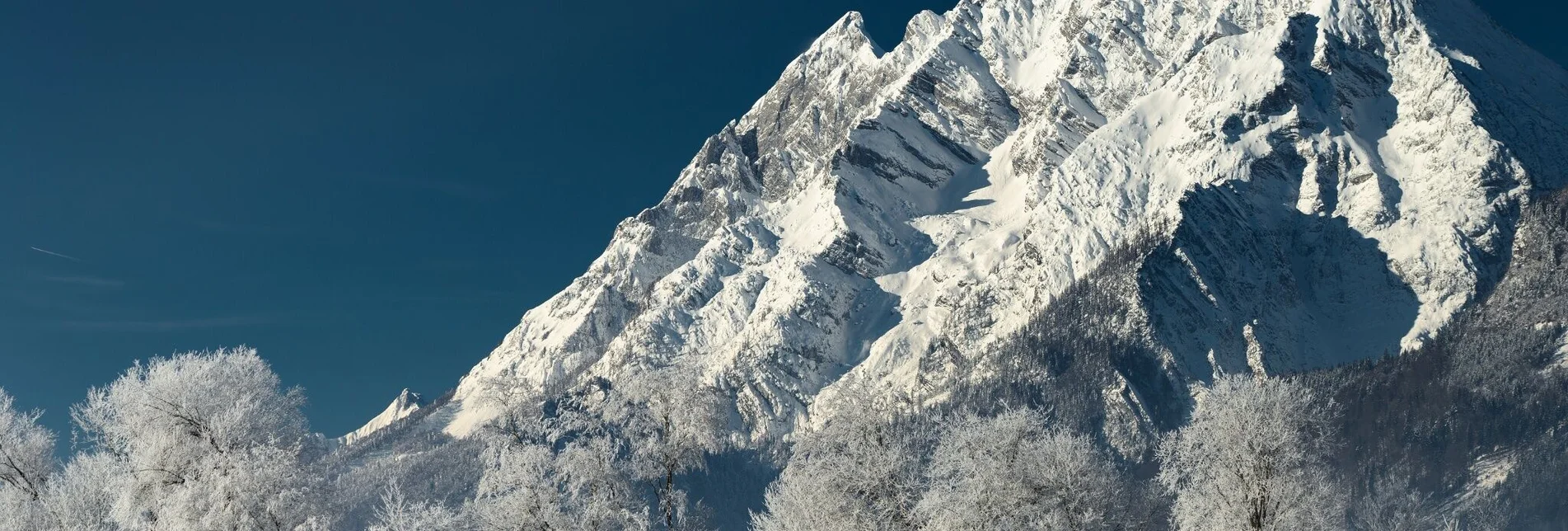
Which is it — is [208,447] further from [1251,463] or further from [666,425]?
[1251,463]

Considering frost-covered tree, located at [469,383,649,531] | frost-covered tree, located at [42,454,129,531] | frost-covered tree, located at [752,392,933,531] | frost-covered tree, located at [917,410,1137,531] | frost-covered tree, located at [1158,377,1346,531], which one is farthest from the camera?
frost-covered tree, located at [917,410,1137,531]

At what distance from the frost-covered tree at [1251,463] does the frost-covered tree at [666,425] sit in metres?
22.5

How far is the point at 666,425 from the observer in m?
52.8

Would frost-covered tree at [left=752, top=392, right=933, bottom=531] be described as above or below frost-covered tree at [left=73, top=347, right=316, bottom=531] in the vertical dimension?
below

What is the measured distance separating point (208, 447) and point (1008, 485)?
108 ft

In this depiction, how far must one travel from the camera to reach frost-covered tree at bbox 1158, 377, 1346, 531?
186 ft

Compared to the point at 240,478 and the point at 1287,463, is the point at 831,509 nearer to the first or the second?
the point at 1287,463

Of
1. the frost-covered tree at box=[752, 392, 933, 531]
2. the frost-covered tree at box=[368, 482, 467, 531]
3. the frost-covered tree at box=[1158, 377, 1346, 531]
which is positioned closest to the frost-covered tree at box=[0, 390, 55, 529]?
the frost-covered tree at box=[368, 482, 467, 531]

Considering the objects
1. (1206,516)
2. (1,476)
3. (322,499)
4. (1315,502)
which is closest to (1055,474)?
(1206,516)

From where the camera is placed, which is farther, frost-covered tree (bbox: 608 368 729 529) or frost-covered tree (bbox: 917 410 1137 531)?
frost-covered tree (bbox: 917 410 1137 531)

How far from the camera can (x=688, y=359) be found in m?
55.7

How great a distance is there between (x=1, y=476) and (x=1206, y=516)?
51.8m

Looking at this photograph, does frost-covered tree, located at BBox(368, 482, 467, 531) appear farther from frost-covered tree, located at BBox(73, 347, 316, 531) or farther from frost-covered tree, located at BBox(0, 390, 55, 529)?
frost-covered tree, located at BBox(0, 390, 55, 529)

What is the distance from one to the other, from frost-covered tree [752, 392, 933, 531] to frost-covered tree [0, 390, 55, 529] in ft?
103
